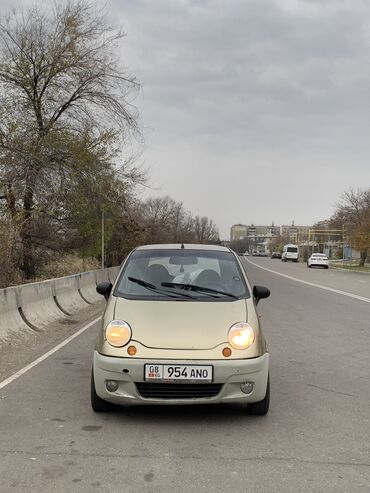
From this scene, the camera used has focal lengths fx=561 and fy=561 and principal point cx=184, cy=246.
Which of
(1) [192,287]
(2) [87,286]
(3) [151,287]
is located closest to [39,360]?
(3) [151,287]

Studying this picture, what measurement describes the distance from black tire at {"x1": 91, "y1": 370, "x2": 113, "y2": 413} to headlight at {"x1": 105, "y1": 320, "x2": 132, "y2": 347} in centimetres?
44

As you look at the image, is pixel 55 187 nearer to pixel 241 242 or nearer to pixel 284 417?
pixel 284 417

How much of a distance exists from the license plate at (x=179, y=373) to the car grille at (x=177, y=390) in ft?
0.21

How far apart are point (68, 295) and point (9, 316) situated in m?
4.19

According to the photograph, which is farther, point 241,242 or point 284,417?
point 241,242

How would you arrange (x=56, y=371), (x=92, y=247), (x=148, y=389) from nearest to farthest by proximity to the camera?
(x=148, y=389), (x=56, y=371), (x=92, y=247)

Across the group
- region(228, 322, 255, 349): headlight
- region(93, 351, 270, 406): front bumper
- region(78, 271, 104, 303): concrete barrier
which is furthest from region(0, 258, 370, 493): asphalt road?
region(78, 271, 104, 303): concrete barrier

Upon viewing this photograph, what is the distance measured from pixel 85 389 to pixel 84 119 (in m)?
13.8

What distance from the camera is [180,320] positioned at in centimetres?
503

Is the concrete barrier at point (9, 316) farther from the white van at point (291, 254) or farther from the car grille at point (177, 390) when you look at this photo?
the white van at point (291, 254)

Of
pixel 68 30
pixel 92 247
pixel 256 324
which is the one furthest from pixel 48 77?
pixel 256 324

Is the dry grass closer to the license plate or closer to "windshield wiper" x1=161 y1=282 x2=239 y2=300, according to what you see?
"windshield wiper" x1=161 y1=282 x2=239 y2=300

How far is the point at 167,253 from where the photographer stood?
632 centimetres

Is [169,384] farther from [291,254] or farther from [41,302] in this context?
[291,254]
